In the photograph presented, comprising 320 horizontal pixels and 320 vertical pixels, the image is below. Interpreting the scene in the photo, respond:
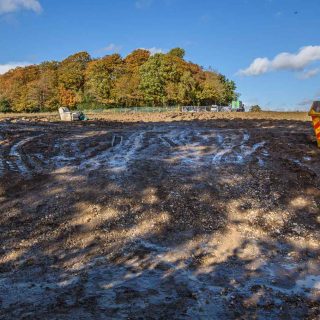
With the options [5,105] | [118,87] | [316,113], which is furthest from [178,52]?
[316,113]

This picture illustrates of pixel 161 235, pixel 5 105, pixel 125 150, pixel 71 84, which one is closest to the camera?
pixel 161 235

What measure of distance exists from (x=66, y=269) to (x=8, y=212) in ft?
8.02

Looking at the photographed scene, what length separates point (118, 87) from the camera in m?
78.8

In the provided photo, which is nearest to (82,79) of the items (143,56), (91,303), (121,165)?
(143,56)

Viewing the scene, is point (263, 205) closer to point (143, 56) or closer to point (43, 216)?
point (43, 216)

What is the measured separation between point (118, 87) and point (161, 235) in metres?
73.9

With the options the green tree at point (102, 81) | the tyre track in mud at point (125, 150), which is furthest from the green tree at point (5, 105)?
the tyre track in mud at point (125, 150)

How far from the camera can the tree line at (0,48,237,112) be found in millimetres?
76812

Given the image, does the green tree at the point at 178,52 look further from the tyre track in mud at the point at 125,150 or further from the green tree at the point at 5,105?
the tyre track in mud at the point at 125,150

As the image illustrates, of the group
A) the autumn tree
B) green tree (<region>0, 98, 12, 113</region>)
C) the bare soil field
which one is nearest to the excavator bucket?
the bare soil field

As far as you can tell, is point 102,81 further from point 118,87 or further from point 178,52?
point 178,52

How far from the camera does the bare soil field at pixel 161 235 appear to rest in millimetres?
4543

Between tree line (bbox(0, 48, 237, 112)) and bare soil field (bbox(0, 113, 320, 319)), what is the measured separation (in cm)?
6611

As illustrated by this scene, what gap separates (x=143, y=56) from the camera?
102062 millimetres
